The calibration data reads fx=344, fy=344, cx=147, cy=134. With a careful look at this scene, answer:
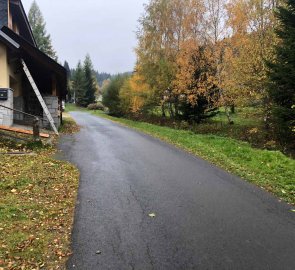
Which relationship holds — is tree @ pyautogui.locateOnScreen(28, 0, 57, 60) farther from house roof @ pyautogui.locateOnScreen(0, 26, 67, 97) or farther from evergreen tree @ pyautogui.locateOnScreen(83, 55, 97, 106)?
house roof @ pyautogui.locateOnScreen(0, 26, 67, 97)

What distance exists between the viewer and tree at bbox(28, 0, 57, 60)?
63.1 m

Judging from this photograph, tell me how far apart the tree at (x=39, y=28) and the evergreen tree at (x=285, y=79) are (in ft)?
179

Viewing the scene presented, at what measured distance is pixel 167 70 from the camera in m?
28.3

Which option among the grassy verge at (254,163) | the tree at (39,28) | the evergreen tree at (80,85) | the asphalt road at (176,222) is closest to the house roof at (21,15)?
the grassy verge at (254,163)

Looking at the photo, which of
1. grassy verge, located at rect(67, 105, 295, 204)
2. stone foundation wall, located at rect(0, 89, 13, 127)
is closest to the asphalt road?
grassy verge, located at rect(67, 105, 295, 204)

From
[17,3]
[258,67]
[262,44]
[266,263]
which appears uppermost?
[17,3]

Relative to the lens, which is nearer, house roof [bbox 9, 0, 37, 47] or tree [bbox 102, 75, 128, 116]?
house roof [bbox 9, 0, 37, 47]

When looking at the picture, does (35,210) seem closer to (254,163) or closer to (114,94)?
(254,163)

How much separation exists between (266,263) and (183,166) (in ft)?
22.1

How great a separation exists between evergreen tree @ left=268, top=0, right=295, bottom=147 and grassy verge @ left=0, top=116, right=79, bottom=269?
1032cm

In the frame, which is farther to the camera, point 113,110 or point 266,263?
point 113,110

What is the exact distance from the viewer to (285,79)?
15.9 meters

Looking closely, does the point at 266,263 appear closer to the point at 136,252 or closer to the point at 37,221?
the point at 136,252

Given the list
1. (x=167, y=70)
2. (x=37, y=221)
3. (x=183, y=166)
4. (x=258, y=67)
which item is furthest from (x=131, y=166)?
(x=167, y=70)
